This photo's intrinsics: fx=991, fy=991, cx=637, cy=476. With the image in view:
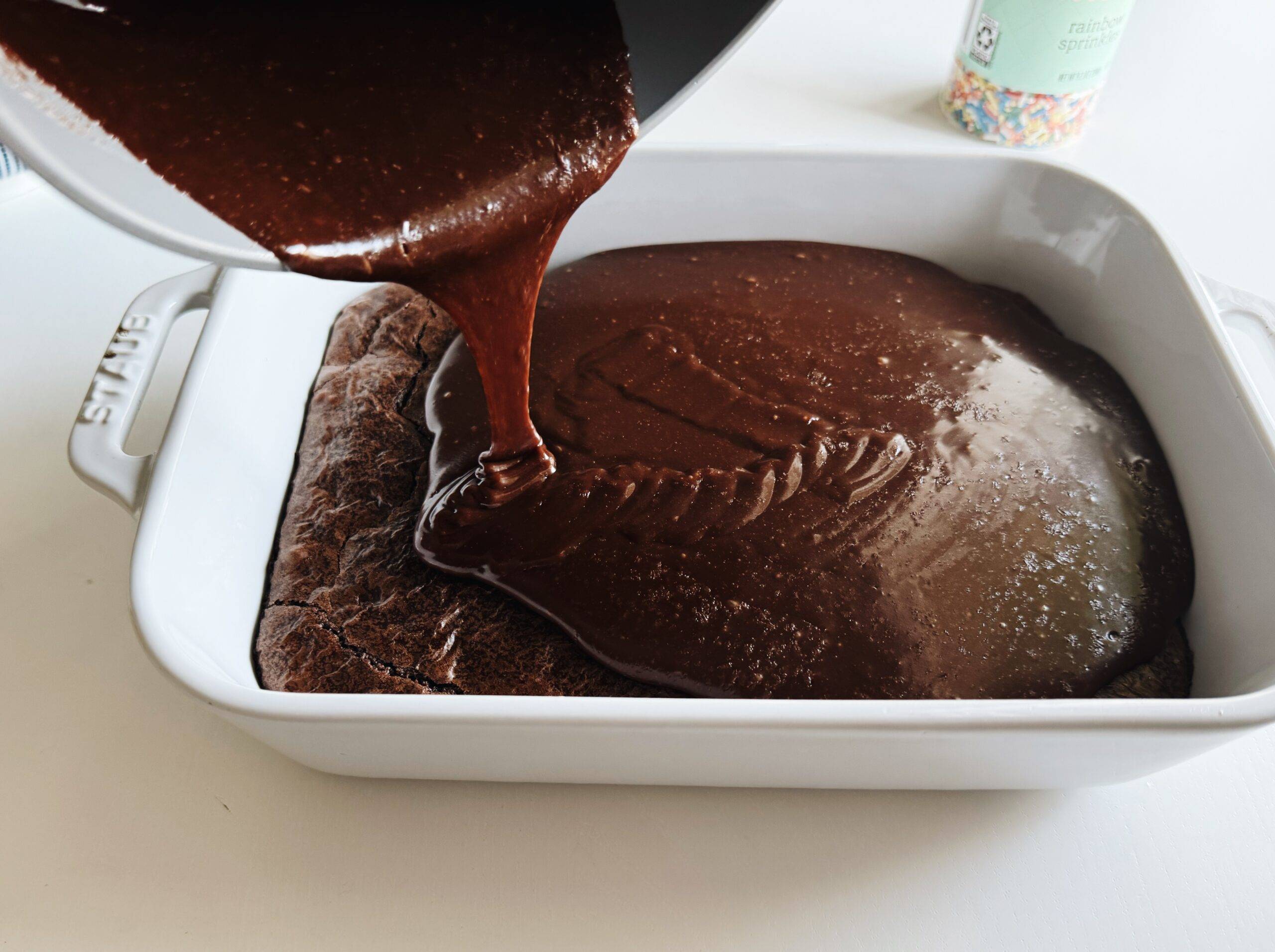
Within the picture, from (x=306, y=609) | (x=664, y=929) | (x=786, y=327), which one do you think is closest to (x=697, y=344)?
(x=786, y=327)

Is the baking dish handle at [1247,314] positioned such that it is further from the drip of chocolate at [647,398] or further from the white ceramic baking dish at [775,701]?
the drip of chocolate at [647,398]

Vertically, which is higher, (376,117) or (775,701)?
(376,117)

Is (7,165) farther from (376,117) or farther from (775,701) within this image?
(775,701)

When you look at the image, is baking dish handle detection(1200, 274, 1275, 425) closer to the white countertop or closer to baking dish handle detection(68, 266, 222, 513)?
the white countertop

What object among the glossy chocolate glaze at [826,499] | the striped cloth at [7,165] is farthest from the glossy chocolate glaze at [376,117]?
the striped cloth at [7,165]

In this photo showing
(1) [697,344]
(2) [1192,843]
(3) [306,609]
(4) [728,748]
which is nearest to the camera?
(4) [728,748]

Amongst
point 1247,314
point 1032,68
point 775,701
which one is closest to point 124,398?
point 775,701

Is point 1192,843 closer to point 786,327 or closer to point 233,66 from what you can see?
point 786,327
